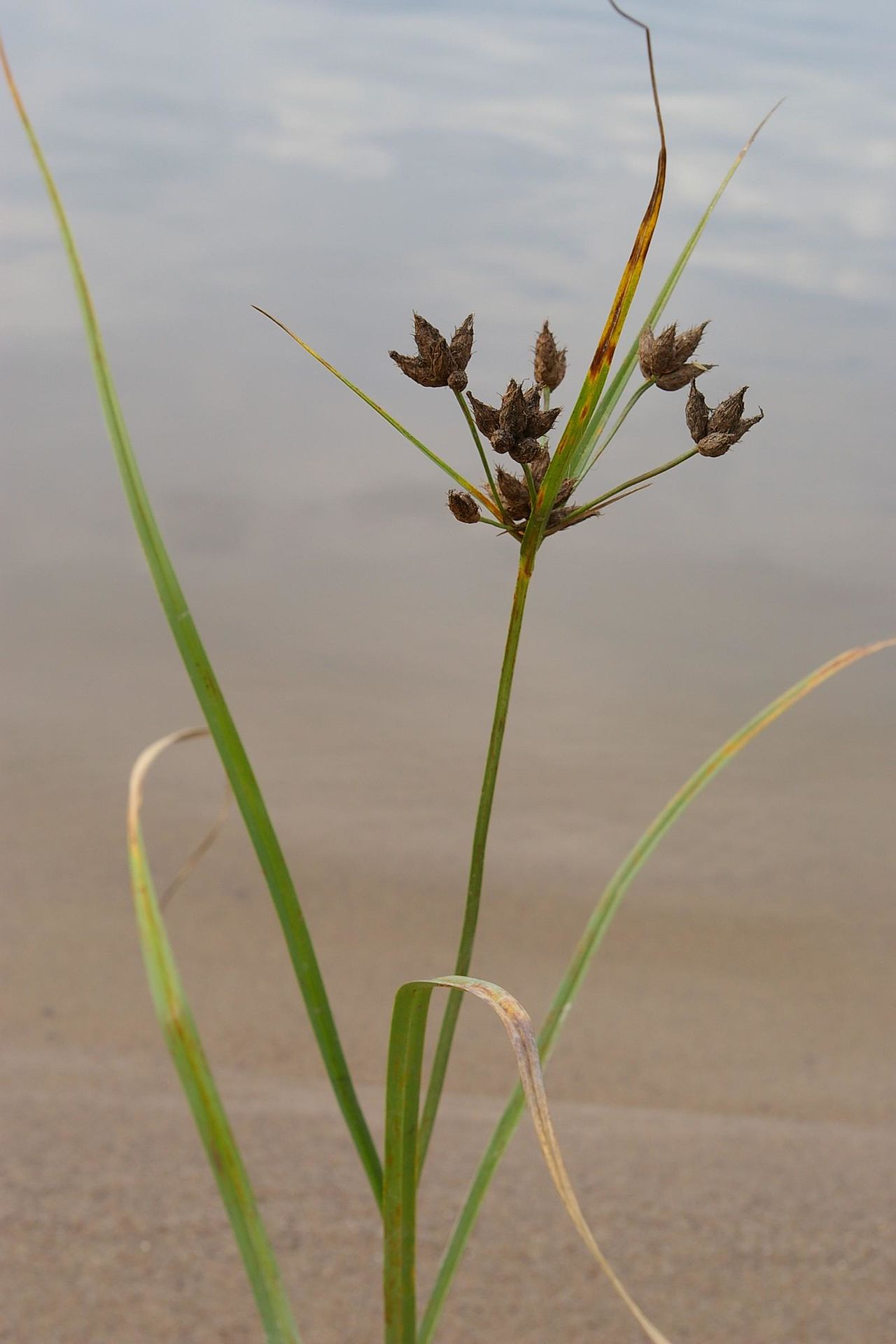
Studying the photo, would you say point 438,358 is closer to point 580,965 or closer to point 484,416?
point 484,416

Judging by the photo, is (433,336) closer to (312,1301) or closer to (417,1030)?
(417,1030)

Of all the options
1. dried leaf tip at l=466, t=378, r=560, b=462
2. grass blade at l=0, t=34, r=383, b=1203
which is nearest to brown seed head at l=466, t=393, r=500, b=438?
dried leaf tip at l=466, t=378, r=560, b=462

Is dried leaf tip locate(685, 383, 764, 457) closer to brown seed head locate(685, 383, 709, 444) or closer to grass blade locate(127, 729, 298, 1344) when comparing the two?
brown seed head locate(685, 383, 709, 444)

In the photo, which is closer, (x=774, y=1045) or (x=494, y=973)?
(x=774, y=1045)

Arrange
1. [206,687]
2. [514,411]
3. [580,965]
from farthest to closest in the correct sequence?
[580,965] → [206,687] → [514,411]

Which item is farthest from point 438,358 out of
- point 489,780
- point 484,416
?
point 489,780

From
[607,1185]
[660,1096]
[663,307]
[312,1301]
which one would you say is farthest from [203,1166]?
[663,307]
